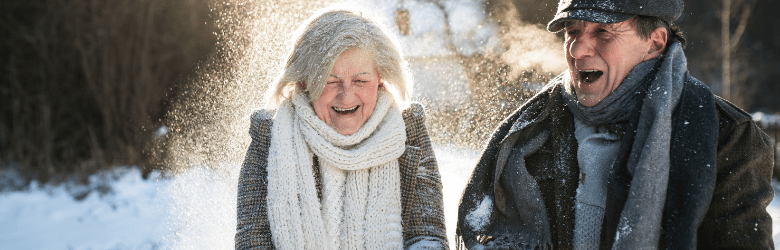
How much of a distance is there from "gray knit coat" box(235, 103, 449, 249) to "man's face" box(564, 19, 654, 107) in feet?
2.50

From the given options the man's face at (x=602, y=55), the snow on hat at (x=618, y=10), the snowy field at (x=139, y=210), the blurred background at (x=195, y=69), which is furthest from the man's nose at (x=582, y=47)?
the snowy field at (x=139, y=210)

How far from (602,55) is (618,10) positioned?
Answer: 173 mm

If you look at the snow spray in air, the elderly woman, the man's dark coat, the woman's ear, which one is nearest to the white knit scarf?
the elderly woman

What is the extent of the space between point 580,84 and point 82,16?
6782mm

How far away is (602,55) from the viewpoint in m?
1.79

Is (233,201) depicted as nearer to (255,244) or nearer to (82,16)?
(255,244)

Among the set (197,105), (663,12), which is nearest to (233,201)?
(197,105)

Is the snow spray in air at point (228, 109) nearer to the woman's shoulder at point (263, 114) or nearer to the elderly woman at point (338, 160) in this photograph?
the woman's shoulder at point (263, 114)

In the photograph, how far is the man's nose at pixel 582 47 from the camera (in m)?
1.82

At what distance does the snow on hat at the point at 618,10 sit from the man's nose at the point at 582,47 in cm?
11

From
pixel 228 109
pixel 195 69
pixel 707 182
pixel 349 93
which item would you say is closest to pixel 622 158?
pixel 707 182

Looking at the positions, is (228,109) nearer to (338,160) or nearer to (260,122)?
(260,122)

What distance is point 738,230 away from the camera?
5.06ft

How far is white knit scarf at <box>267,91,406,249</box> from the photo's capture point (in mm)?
2064
